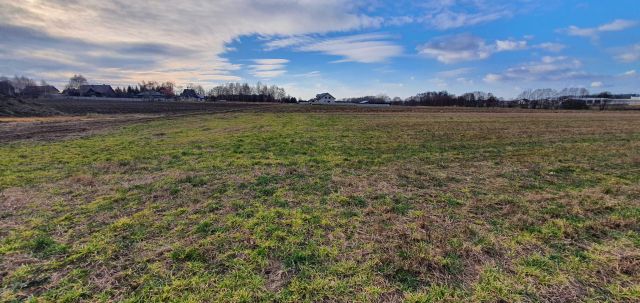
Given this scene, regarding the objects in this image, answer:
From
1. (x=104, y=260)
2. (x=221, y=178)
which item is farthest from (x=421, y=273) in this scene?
(x=221, y=178)

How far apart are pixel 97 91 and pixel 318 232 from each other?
166m

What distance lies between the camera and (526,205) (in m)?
6.05

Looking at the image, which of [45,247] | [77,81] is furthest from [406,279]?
[77,81]

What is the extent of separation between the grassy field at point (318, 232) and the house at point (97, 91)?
15473 centimetres

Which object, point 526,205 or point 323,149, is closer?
point 526,205

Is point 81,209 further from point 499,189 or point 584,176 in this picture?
point 584,176

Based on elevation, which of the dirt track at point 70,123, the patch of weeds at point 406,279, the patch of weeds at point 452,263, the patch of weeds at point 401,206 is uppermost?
the dirt track at point 70,123

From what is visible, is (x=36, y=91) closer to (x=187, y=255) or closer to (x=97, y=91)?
(x=97, y=91)

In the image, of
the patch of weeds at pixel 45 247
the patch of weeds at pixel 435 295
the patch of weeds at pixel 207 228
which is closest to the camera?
the patch of weeds at pixel 435 295

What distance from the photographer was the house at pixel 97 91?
437 feet

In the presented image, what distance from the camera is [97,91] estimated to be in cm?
13375

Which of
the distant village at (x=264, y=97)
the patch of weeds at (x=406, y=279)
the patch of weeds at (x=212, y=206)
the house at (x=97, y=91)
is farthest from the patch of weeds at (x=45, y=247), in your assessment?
the house at (x=97, y=91)

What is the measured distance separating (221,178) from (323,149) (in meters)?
5.40

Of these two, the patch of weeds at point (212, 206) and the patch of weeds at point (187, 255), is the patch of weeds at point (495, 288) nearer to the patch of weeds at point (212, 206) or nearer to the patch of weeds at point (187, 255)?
the patch of weeds at point (187, 255)
